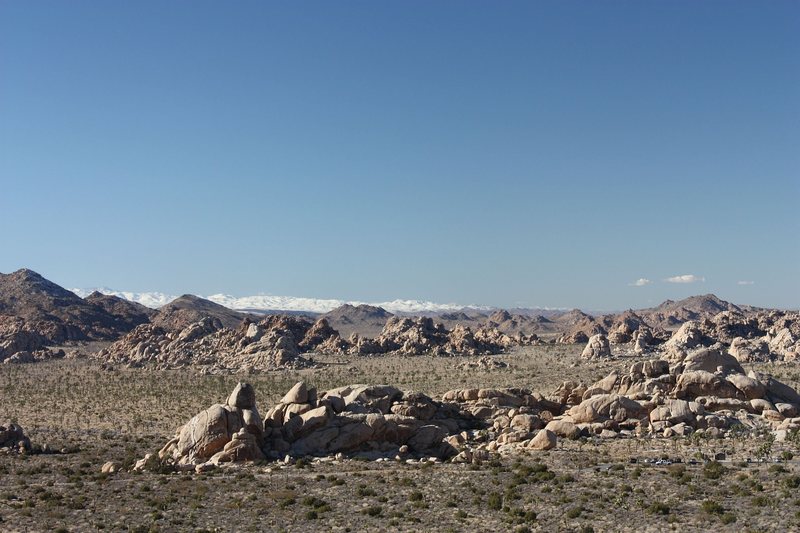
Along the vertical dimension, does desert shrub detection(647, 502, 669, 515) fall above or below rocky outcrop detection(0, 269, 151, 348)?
below

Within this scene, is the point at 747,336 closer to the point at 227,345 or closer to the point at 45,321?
the point at 227,345

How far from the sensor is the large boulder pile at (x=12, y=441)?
1699 inches

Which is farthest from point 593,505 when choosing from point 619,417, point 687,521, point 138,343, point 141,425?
point 138,343

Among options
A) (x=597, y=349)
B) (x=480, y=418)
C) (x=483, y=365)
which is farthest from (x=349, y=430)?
(x=597, y=349)

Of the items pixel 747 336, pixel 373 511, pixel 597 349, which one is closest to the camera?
pixel 373 511

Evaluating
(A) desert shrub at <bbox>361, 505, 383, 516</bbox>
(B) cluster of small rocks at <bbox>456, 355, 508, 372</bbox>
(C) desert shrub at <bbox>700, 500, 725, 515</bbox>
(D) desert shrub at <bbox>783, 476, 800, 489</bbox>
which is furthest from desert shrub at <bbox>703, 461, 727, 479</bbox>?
(B) cluster of small rocks at <bbox>456, 355, 508, 372</bbox>

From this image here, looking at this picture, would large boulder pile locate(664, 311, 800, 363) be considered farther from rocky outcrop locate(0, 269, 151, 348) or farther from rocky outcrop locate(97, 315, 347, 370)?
rocky outcrop locate(0, 269, 151, 348)

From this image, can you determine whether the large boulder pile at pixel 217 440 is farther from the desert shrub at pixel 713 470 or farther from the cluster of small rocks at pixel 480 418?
the desert shrub at pixel 713 470

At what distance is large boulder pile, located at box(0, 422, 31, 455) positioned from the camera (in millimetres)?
43162

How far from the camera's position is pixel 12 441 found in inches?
1743

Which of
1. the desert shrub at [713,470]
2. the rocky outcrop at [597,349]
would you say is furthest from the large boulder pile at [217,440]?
the rocky outcrop at [597,349]

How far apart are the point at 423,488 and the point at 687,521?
1155 cm

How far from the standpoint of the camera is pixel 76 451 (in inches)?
1747

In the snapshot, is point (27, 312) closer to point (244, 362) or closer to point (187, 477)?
point (244, 362)
